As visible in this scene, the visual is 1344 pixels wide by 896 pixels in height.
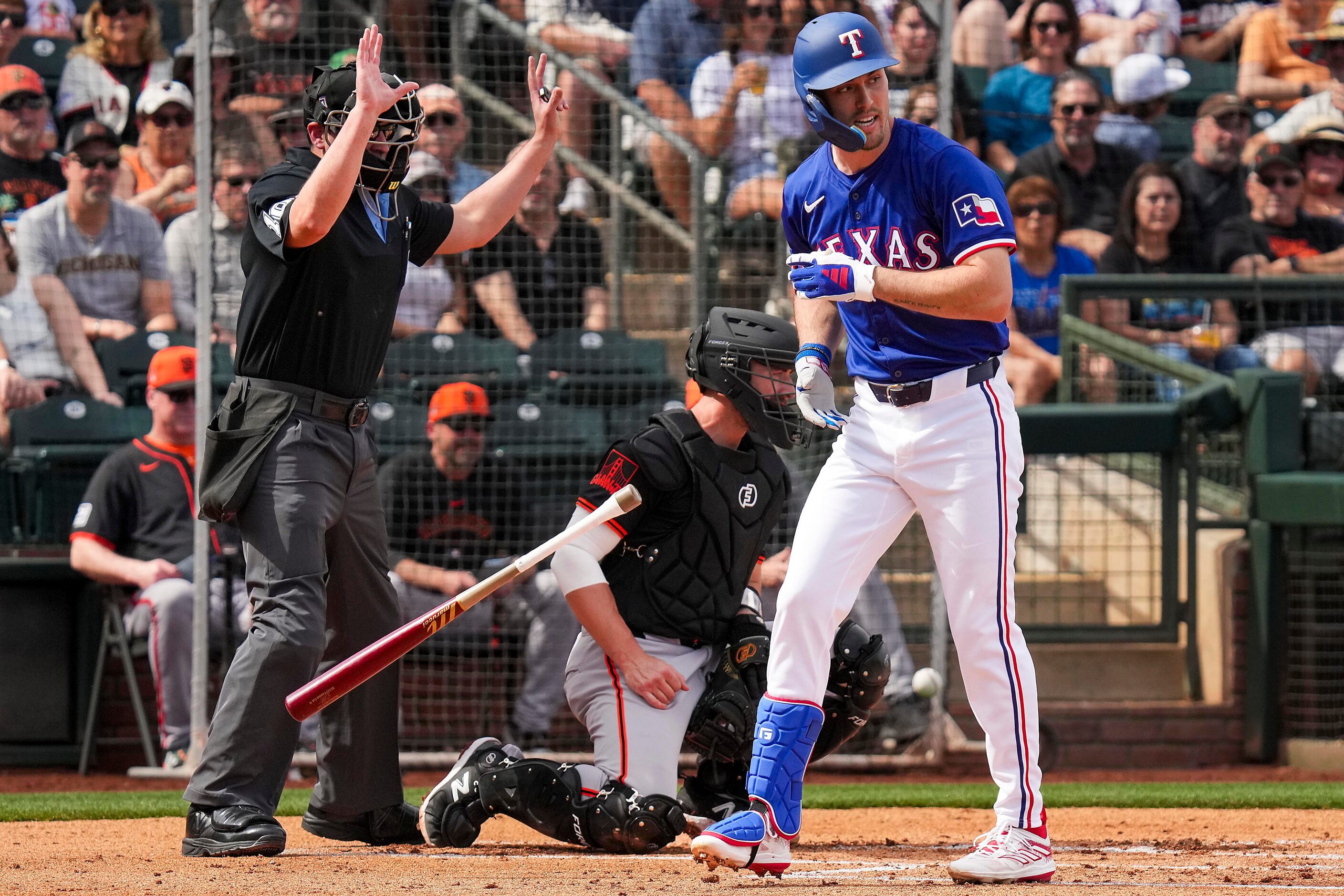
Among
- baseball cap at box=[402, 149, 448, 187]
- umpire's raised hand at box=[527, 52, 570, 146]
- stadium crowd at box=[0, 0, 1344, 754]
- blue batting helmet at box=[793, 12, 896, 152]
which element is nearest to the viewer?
blue batting helmet at box=[793, 12, 896, 152]

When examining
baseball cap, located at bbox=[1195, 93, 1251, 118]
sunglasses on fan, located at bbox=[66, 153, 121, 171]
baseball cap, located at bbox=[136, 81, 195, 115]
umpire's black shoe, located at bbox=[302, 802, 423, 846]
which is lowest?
umpire's black shoe, located at bbox=[302, 802, 423, 846]

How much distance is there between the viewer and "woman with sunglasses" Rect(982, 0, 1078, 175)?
29.3ft

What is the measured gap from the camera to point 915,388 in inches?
134

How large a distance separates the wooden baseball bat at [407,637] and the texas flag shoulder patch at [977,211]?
0.94 meters

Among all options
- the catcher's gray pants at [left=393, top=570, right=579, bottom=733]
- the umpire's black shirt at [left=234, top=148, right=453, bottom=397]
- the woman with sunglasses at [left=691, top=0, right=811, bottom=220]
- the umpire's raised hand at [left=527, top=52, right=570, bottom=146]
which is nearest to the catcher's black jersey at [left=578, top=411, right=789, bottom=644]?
the umpire's black shirt at [left=234, top=148, right=453, bottom=397]

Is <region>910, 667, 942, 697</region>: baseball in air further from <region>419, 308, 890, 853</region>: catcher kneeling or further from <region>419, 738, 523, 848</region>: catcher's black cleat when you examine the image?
<region>419, 738, 523, 848</region>: catcher's black cleat

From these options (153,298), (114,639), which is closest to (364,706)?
(114,639)

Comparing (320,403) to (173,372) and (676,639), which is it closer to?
(676,639)

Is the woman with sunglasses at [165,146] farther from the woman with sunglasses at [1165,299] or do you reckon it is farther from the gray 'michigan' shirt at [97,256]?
the woman with sunglasses at [1165,299]

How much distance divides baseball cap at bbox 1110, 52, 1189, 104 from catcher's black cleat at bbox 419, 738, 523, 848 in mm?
6846

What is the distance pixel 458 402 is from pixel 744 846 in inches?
148

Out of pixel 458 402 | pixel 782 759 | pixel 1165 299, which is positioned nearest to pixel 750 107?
pixel 1165 299

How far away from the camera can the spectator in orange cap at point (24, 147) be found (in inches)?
314

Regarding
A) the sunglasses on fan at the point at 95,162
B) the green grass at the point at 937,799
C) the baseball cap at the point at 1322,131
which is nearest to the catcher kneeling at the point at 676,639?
the green grass at the point at 937,799
